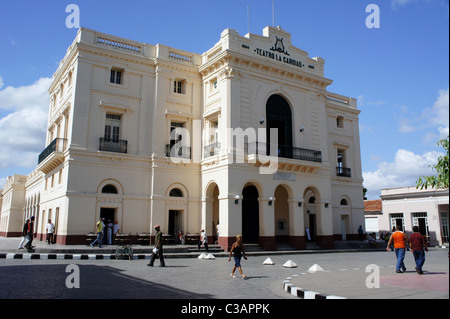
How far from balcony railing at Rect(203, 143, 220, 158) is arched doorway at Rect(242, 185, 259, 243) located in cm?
325

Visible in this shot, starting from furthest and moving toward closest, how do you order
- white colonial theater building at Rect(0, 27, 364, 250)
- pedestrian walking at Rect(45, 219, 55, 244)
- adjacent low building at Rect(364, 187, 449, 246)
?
adjacent low building at Rect(364, 187, 449, 246)
white colonial theater building at Rect(0, 27, 364, 250)
pedestrian walking at Rect(45, 219, 55, 244)

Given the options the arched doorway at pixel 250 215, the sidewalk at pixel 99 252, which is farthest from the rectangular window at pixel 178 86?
the sidewalk at pixel 99 252

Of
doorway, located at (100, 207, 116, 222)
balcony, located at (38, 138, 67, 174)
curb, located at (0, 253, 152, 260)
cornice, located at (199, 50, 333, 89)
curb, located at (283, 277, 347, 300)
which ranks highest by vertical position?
cornice, located at (199, 50, 333, 89)

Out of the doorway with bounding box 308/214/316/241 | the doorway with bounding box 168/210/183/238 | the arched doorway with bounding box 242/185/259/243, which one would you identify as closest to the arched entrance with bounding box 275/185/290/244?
the arched doorway with bounding box 242/185/259/243

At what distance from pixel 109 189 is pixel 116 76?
6.87m

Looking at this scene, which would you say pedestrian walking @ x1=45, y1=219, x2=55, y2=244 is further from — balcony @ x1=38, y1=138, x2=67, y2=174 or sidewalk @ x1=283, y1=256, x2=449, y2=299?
sidewalk @ x1=283, y1=256, x2=449, y2=299

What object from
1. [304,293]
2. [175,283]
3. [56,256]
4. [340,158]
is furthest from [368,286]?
[340,158]

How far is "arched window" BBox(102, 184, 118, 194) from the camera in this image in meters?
21.1

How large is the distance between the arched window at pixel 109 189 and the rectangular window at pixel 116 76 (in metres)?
6.29

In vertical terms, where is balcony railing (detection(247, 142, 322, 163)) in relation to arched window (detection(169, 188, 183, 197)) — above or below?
above

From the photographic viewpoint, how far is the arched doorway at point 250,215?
75.7ft

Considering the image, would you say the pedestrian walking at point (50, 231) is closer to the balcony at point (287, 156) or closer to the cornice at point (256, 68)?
the balcony at point (287, 156)

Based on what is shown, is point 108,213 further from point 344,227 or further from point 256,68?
point 344,227
